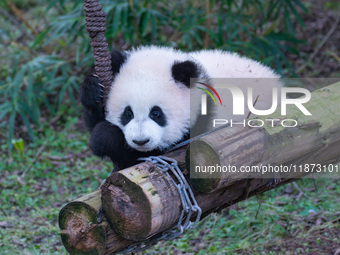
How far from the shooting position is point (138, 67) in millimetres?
2725

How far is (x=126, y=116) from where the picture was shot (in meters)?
2.67

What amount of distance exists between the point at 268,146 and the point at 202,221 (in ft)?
5.91

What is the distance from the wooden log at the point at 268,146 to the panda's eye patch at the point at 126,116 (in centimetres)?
59

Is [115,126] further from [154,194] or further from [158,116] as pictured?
[154,194]

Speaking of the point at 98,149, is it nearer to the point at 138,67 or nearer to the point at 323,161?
the point at 138,67

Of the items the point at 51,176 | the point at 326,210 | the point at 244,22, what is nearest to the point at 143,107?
the point at 326,210

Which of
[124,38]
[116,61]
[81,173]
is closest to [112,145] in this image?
[116,61]

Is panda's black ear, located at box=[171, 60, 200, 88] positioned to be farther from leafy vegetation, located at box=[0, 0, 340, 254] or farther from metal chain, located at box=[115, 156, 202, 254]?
leafy vegetation, located at box=[0, 0, 340, 254]

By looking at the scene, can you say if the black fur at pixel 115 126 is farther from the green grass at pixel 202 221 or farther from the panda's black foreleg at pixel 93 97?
the green grass at pixel 202 221

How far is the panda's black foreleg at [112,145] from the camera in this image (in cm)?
272

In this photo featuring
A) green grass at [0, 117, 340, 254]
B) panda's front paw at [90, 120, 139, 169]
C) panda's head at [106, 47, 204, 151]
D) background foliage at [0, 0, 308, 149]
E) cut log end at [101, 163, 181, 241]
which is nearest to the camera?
cut log end at [101, 163, 181, 241]

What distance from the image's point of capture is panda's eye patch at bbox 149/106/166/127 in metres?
2.63

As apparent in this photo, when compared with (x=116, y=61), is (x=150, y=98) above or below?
below

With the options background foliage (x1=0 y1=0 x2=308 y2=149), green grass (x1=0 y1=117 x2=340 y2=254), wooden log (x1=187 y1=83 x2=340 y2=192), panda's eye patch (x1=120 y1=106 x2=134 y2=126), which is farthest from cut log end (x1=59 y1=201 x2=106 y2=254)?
background foliage (x1=0 y1=0 x2=308 y2=149)
